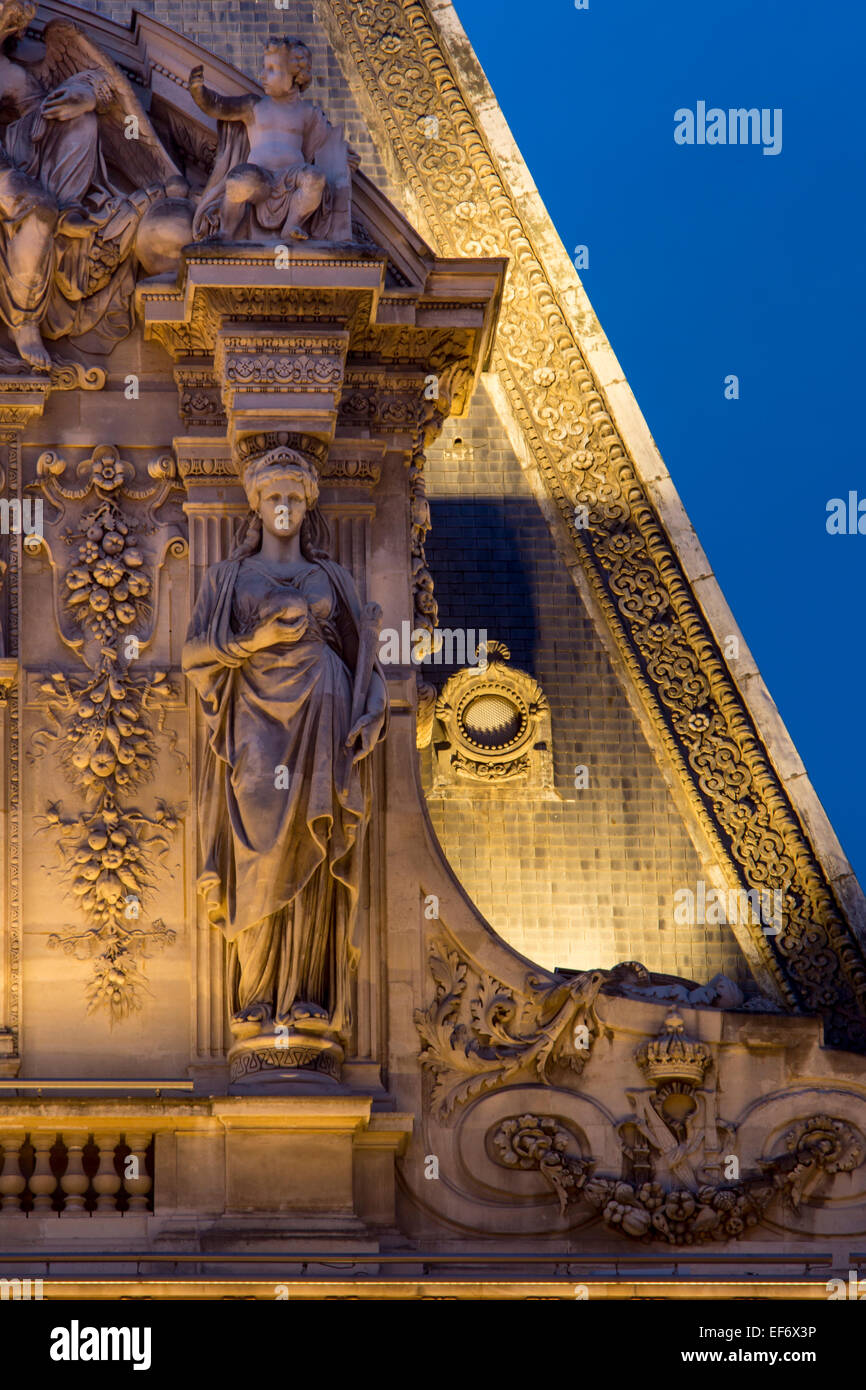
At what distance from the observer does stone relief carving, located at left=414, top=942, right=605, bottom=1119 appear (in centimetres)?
1288

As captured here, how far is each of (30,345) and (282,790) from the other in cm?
213

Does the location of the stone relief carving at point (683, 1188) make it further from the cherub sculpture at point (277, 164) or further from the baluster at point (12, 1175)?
the cherub sculpture at point (277, 164)

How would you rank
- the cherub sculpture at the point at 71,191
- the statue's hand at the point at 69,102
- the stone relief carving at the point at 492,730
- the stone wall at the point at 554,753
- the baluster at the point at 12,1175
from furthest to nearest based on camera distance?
1. the stone relief carving at the point at 492,730
2. the stone wall at the point at 554,753
3. the statue's hand at the point at 69,102
4. the cherub sculpture at the point at 71,191
5. the baluster at the point at 12,1175

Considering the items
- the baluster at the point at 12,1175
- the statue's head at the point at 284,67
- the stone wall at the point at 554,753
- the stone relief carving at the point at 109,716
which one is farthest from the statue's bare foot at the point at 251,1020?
the statue's head at the point at 284,67

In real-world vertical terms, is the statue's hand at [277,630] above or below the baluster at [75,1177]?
above

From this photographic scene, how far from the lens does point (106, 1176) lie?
12484 mm

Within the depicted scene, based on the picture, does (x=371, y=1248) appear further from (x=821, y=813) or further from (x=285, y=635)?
(x=821, y=813)

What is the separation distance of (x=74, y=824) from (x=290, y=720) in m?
0.97

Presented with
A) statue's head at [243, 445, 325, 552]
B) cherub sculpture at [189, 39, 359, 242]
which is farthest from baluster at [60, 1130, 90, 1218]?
cherub sculpture at [189, 39, 359, 242]

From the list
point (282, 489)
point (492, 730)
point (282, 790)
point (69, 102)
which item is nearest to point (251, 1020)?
point (282, 790)

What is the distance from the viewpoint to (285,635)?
1268 centimetres

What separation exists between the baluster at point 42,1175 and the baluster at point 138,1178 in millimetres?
264

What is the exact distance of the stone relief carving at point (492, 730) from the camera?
14508 millimetres
